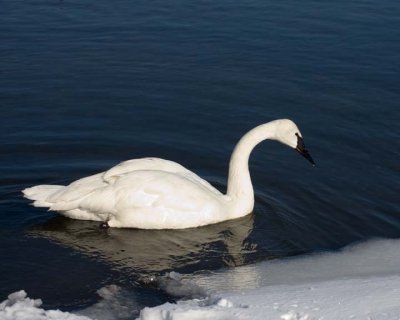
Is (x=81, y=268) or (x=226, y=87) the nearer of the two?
(x=81, y=268)

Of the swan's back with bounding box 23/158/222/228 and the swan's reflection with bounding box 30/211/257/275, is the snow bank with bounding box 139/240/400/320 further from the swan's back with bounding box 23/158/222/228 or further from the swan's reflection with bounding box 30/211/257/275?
the swan's back with bounding box 23/158/222/228

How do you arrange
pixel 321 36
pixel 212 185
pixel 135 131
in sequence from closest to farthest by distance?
pixel 212 185, pixel 135 131, pixel 321 36

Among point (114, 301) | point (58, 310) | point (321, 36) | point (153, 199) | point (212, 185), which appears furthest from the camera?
point (321, 36)

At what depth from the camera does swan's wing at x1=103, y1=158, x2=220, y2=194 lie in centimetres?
965

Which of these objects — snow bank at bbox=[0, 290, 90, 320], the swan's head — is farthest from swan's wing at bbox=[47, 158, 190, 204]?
snow bank at bbox=[0, 290, 90, 320]

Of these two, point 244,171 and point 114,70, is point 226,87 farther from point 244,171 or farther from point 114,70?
point 244,171

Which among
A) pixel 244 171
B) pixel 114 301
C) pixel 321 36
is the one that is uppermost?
pixel 321 36

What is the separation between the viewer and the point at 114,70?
14.1m

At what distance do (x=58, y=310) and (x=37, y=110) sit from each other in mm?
5569

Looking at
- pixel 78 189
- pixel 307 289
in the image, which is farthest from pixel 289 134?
pixel 307 289

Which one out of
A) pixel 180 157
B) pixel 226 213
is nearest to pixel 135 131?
pixel 180 157

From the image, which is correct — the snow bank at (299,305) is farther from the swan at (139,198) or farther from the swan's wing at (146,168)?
the swan's wing at (146,168)

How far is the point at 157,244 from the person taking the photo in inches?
370

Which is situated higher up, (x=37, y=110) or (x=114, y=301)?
(x=37, y=110)
